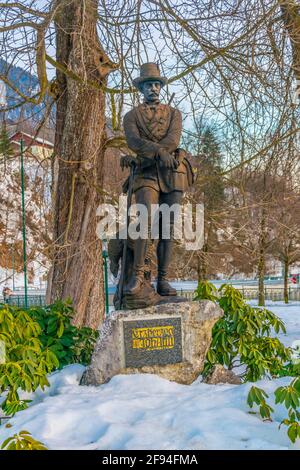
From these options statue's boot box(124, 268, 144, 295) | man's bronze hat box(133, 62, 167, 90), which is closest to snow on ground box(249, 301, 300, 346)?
statue's boot box(124, 268, 144, 295)

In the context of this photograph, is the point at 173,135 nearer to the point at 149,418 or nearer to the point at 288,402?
the point at 149,418

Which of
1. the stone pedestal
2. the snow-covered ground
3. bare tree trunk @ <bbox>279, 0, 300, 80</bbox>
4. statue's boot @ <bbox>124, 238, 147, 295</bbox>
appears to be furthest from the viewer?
bare tree trunk @ <bbox>279, 0, 300, 80</bbox>

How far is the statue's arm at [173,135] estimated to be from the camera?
15.7 ft

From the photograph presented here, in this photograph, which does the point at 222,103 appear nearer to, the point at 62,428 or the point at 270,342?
the point at 270,342

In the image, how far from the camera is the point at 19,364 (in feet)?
12.5

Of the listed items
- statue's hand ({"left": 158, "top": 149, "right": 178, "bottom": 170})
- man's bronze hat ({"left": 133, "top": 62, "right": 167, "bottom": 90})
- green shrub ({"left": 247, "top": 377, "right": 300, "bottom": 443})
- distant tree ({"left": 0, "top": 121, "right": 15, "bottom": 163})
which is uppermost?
distant tree ({"left": 0, "top": 121, "right": 15, "bottom": 163})

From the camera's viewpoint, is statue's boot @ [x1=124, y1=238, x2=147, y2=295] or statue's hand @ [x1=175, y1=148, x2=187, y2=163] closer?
statue's boot @ [x1=124, y1=238, x2=147, y2=295]

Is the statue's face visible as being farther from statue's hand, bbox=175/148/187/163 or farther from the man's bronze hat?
statue's hand, bbox=175/148/187/163

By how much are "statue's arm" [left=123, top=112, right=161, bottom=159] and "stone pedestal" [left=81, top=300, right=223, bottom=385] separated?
139 cm

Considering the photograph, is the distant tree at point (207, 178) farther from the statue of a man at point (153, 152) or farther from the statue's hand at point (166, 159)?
the statue's hand at point (166, 159)

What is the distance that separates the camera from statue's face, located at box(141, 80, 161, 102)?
484cm

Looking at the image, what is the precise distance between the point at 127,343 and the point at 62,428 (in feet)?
4.16

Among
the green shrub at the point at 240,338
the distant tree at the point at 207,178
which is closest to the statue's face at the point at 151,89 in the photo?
the green shrub at the point at 240,338
